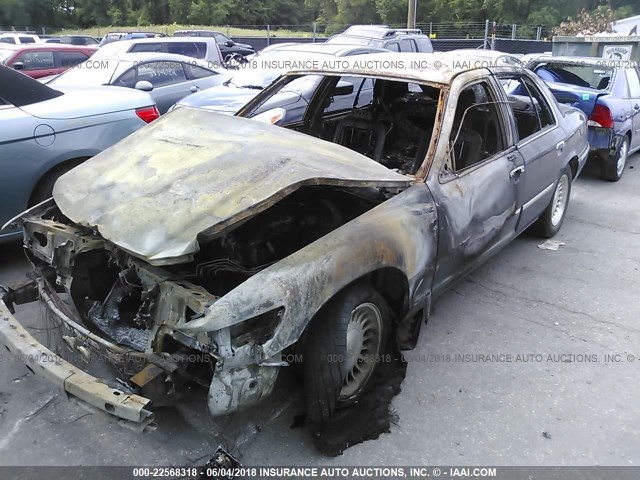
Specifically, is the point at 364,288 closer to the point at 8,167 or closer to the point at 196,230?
the point at 196,230

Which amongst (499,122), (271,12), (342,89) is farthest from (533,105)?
(271,12)

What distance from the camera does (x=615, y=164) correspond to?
7.14 metres

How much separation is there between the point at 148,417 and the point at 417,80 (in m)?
2.51

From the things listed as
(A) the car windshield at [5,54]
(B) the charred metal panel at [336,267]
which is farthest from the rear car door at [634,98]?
(A) the car windshield at [5,54]

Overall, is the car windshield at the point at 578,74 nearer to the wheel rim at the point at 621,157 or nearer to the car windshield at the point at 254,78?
the wheel rim at the point at 621,157

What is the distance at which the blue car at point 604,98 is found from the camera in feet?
22.6

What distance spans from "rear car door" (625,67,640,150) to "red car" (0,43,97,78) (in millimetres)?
10705

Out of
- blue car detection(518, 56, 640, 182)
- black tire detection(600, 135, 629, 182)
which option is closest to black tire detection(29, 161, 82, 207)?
blue car detection(518, 56, 640, 182)

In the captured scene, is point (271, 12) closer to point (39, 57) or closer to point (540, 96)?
point (39, 57)

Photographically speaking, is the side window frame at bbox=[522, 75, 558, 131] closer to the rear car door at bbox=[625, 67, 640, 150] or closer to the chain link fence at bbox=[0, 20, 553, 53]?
the rear car door at bbox=[625, 67, 640, 150]

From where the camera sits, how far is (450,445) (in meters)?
2.63

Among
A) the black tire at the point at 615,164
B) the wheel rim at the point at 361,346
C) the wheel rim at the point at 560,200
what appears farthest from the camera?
the black tire at the point at 615,164

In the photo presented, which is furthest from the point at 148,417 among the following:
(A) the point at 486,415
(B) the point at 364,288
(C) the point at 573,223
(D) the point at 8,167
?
(C) the point at 573,223

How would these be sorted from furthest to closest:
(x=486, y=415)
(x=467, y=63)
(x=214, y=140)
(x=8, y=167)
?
(x=8, y=167) → (x=467, y=63) → (x=214, y=140) → (x=486, y=415)
